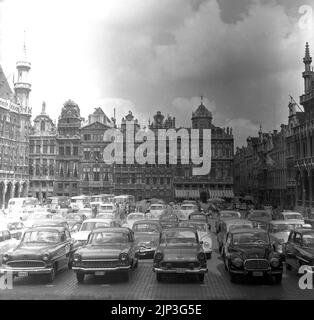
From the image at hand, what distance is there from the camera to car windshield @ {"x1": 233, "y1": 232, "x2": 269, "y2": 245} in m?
14.4

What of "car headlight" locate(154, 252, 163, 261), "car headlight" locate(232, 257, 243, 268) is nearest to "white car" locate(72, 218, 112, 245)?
"car headlight" locate(154, 252, 163, 261)

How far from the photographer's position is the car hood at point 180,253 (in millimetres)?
13219

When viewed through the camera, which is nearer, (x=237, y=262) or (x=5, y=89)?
(x=237, y=262)

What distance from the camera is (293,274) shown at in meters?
14.6

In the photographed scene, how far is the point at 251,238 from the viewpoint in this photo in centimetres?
1470

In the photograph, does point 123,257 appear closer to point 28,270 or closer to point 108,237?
point 108,237

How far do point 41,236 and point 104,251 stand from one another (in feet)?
9.83

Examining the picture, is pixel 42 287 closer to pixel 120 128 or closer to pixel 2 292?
pixel 2 292

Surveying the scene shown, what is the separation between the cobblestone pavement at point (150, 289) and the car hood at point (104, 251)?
922 millimetres

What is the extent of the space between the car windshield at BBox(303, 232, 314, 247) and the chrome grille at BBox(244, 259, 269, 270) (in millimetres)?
2234

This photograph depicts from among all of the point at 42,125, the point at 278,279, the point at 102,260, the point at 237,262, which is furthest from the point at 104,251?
the point at 42,125

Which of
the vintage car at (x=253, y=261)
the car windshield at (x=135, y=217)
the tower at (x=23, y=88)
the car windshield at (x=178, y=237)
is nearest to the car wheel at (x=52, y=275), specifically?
the car windshield at (x=178, y=237)

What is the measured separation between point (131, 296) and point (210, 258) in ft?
24.1
